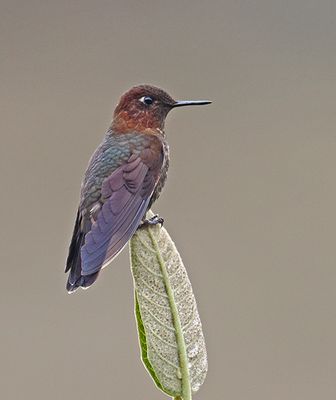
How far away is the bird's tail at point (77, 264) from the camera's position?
2.42 meters

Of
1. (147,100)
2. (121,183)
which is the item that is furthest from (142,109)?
(121,183)

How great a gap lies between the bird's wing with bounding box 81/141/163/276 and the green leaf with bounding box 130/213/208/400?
46cm

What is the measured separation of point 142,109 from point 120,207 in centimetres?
58

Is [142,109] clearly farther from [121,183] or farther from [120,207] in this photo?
[120,207]

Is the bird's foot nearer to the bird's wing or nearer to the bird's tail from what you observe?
the bird's wing

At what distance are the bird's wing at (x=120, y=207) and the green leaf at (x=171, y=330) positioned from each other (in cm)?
46

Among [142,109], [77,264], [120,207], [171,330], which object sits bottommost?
[171,330]

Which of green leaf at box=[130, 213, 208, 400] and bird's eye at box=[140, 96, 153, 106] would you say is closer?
green leaf at box=[130, 213, 208, 400]

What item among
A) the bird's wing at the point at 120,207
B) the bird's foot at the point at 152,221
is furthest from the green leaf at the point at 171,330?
the bird's wing at the point at 120,207

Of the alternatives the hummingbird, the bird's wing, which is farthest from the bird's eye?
the bird's wing

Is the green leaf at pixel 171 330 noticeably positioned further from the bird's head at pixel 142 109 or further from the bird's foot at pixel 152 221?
the bird's head at pixel 142 109

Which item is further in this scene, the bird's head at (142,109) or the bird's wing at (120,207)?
the bird's head at (142,109)

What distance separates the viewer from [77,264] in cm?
250

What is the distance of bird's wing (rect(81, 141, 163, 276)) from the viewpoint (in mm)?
2502
